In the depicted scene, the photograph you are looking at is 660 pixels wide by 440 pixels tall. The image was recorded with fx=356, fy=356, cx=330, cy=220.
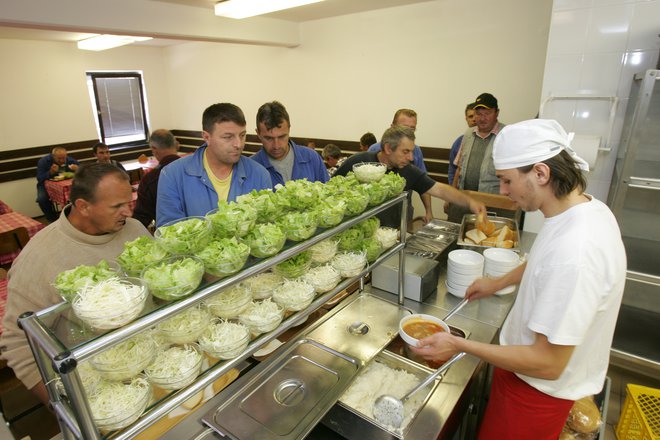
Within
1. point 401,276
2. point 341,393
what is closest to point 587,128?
point 401,276

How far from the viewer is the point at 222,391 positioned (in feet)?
5.92

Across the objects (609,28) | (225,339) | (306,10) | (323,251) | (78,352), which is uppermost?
(306,10)

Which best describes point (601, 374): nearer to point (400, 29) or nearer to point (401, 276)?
point (401, 276)

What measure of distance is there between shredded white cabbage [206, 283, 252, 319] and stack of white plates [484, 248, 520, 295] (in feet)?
6.14

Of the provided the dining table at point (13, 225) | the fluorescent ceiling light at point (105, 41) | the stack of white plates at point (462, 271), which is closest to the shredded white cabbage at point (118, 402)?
the stack of white plates at point (462, 271)

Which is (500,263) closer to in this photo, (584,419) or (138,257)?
(584,419)

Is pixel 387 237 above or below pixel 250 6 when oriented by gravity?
below

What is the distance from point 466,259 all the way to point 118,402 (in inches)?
89.4

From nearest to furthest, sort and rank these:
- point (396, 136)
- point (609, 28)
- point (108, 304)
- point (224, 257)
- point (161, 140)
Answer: point (108, 304) < point (224, 257) < point (396, 136) < point (609, 28) < point (161, 140)

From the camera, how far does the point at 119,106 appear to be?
33.7 ft

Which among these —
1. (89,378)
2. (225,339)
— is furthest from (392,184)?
(89,378)

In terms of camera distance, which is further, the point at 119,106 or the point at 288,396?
the point at 119,106

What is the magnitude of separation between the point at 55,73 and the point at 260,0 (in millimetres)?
7043

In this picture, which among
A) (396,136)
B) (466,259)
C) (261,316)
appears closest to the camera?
(261,316)
